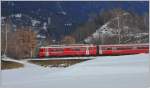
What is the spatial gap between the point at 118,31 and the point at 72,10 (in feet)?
1.81

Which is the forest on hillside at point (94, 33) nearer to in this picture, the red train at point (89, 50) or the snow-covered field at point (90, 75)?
the red train at point (89, 50)

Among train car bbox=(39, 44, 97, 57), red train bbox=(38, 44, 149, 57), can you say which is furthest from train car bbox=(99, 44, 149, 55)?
train car bbox=(39, 44, 97, 57)

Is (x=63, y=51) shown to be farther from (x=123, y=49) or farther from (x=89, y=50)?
(x=123, y=49)

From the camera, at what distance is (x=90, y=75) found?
3.58 metres

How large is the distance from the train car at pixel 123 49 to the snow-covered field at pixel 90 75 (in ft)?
0.20

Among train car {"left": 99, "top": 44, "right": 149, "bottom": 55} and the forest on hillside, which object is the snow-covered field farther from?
the forest on hillside

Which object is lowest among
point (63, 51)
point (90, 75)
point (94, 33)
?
point (90, 75)

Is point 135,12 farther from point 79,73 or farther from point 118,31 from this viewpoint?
point 79,73

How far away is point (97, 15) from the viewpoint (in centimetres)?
399

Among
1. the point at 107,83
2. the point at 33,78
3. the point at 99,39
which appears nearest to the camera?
the point at 107,83

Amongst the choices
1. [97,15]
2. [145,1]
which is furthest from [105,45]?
[145,1]

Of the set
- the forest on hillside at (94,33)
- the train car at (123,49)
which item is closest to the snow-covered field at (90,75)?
the train car at (123,49)

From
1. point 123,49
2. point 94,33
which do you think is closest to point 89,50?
point 94,33

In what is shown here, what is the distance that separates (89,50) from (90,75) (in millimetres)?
452
